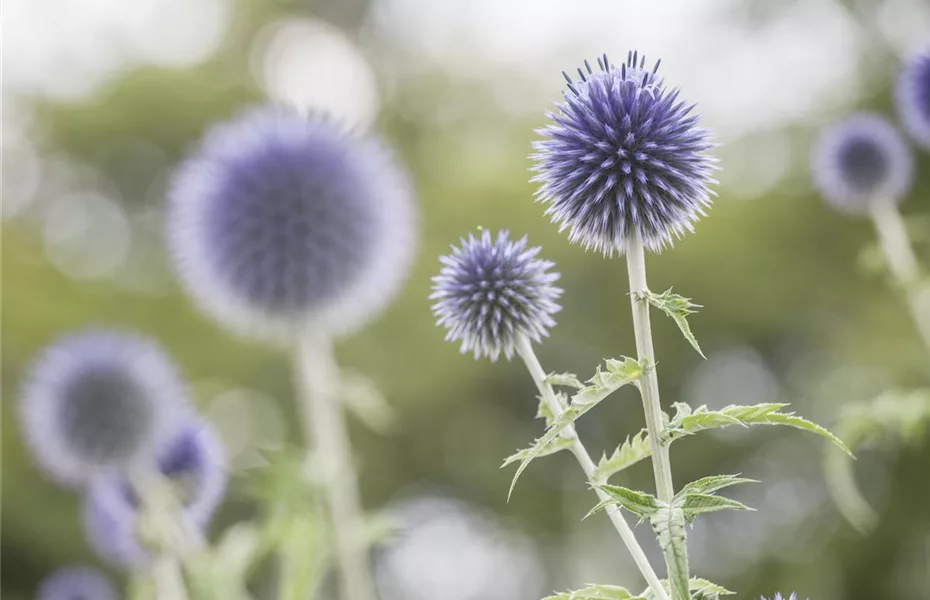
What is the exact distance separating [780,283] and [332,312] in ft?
22.5

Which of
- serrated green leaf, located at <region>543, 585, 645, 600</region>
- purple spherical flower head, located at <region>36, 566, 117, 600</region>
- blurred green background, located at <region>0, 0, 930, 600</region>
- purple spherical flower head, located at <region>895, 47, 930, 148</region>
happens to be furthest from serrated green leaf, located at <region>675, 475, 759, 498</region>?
blurred green background, located at <region>0, 0, 930, 600</region>

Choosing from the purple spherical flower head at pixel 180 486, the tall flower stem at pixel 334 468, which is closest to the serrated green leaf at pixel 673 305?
the tall flower stem at pixel 334 468

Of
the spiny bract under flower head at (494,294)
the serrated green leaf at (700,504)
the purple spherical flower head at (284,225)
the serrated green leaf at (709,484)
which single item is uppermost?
the purple spherical flower head at (284,225)

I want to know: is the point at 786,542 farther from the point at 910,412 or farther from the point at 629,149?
the point at 629,149

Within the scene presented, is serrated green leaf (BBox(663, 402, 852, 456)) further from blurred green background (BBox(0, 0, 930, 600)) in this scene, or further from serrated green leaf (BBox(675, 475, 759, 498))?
blurred green background (BBox(0, 0, 930, 600))

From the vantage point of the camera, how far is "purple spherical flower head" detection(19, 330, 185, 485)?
113 inches

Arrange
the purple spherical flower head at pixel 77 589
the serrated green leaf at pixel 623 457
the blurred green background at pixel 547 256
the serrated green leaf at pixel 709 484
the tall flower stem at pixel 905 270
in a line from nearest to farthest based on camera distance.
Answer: the serrated green leaf at pixel 709 484
the serrated green leaf at pixel 623 457
the tall flower stem at pixel 905 270
the purple spherical flower head at pixel 77 589
the blurred green background at pixel 547 256

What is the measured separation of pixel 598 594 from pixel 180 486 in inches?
91.7

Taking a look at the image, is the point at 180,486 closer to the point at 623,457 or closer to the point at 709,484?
the point at 623,457

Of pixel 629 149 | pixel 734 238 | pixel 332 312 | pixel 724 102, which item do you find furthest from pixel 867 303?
pixel 629 149

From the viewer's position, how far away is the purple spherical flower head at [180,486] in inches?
116

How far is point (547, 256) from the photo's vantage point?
8766 millimetres

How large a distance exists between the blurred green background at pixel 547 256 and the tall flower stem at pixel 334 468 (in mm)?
4158

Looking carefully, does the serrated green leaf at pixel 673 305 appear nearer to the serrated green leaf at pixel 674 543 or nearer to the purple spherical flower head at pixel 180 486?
the serrated green leaf at pixel 674 543
